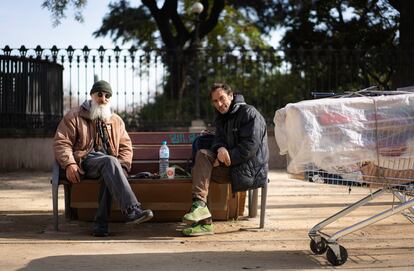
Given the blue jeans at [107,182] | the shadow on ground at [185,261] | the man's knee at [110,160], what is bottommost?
the shadow on ground at [185,261]

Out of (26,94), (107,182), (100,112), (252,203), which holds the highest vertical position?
(26,94)

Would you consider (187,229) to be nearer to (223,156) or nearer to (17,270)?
(223,156)

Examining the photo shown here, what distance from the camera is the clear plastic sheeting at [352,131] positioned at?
14.8 feet

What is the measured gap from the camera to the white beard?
6375 millimetres

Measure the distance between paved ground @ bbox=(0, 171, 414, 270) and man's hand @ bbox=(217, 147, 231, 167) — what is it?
724mm

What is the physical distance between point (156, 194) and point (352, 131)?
2.62 metres

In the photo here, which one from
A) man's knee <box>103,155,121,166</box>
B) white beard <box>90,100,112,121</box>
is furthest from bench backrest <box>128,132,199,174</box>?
man's knee <box>103,155,121,166</box>

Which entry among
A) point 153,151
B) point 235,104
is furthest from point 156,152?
point 235,104

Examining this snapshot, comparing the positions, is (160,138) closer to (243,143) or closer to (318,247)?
(243,143)

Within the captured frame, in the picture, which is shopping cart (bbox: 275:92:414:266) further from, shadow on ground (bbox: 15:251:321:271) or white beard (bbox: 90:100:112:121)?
white beard (bbox: 90:100:112:121)

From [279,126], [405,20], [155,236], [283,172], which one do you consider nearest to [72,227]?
[155,236]

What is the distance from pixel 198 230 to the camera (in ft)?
19.9

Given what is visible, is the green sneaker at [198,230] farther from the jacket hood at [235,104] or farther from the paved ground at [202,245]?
the jacket hood at [235,104]

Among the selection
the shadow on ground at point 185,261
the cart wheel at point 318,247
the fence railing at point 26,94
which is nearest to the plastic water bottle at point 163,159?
the shadow on ground at point 185,261
